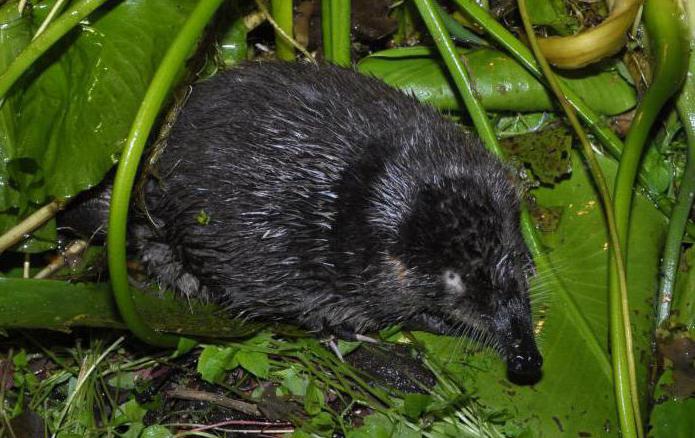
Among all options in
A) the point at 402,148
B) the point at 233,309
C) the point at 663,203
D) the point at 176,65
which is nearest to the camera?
the point at 176,65

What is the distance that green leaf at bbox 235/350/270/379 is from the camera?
3.42m

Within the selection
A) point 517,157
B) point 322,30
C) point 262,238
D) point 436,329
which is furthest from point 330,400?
point 322,30

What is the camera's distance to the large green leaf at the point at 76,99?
10.4 feet

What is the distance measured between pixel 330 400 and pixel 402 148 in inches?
40.4

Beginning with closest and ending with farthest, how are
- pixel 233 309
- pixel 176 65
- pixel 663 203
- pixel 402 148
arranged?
pixel 176 65
pixel 402 148
pixel 233 309
pixel 663 203

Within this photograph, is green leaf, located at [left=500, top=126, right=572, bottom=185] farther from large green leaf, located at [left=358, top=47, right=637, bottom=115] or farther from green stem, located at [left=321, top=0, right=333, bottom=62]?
green stem, located at [left=321, top=0, right=333, bottom=62]

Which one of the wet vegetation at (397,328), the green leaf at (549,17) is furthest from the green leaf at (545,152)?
the green leaf at (549,17)

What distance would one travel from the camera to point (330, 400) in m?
3.48

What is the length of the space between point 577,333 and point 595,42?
43.8 inches

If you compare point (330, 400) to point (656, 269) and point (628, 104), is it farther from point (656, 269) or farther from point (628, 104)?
point (628, 104)

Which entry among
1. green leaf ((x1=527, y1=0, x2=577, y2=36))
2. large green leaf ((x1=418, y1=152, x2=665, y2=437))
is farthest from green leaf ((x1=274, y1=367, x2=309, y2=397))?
green leaf ((x1=527, y1=0, x2=577, y2=36))

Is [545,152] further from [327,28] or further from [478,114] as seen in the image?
[327,28]

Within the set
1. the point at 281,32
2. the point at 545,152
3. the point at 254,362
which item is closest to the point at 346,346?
the point at 254,362

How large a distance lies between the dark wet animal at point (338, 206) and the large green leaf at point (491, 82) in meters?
0.38
